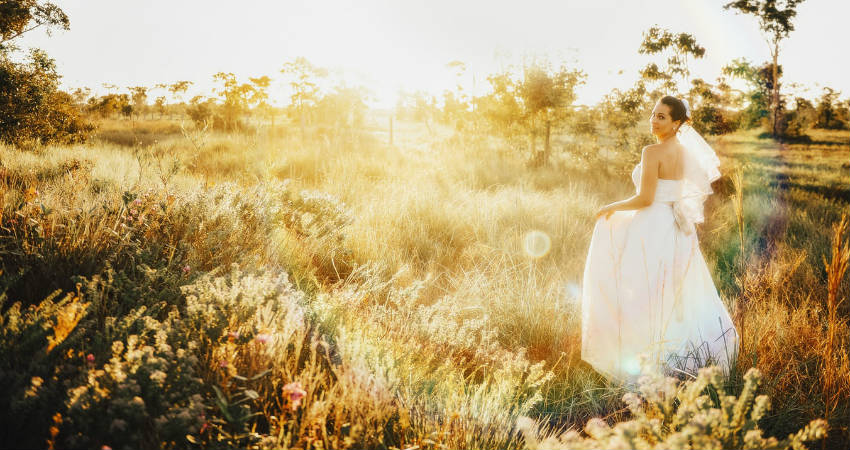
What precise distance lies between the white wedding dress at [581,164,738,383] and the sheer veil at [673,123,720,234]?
0.02 m

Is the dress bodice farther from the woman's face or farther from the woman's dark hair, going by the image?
the woman's dark hair

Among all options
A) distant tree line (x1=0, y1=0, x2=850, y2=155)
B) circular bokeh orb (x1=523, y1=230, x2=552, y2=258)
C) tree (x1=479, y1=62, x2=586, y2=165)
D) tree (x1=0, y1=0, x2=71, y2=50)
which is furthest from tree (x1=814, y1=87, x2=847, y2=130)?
tree (x1=0, y1=0, x2=71, y2=50)

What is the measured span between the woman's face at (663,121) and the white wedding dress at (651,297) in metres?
0.41

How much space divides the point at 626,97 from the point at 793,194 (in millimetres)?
4620

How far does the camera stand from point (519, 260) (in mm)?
4977

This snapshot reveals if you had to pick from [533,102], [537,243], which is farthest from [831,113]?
[537,243]

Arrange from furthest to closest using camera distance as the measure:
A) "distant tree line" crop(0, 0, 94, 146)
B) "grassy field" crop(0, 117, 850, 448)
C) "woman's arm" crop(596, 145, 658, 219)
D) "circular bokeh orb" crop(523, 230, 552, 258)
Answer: "distant tree line" crop(0, 0, 94, 146) → "circular bokeh orb" crop(523, 230, 552, 258) → "woman's arm" crop(596, 145, 658, 219) → "grassy field" crop(0, 117, 850, 448)

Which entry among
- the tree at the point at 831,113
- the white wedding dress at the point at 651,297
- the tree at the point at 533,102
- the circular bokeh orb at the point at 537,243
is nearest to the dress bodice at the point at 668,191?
the white wedding dress at the point at 651,297

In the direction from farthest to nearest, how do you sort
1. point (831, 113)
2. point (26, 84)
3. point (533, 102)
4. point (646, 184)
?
point (831, 113)
point (533, 102)
point (26, 84)
point (646, 184)

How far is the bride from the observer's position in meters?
3.13

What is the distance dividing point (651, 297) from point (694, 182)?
101 cm

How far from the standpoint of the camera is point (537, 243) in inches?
219

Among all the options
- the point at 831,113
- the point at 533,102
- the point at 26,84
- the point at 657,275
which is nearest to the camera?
the point at 657,275

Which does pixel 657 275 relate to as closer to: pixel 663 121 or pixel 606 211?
pixel 606 211
